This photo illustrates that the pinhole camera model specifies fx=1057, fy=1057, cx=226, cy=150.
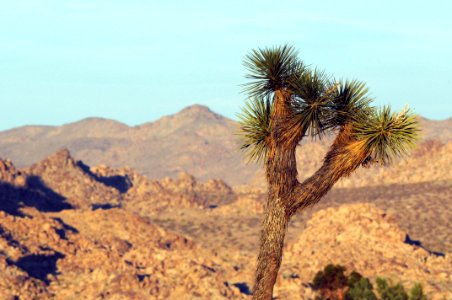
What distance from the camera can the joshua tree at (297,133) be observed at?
848 inches

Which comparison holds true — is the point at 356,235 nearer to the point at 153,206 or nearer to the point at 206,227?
the point at 206,227

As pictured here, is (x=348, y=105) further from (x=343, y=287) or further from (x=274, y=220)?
(x=343, y=287)

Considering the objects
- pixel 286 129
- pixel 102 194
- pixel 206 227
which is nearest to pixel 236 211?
pixel 206 227

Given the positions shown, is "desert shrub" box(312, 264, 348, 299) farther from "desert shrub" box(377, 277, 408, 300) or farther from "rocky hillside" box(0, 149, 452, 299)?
"rocky hillside" box(0, 149, 452, 299)

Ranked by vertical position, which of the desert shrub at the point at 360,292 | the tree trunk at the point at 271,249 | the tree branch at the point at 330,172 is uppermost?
the tree branch at the point at 330,172

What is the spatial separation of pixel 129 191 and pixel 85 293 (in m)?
68.6

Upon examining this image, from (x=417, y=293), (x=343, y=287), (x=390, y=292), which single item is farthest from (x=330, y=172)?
(x=343, y=287)

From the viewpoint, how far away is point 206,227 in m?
118

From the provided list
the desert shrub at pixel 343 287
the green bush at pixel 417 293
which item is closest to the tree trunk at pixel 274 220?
the green bush at pixel 417 293

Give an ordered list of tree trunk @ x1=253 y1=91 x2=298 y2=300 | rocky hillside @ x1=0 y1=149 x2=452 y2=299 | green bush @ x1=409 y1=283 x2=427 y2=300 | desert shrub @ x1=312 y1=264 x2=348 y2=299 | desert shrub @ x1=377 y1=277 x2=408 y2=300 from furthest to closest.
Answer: rocky hillside @ x1=0 y1=149 x2=452 y2=299
desert shrub @ x1=312 y1=264 x2=348 y2=299
desert shrub @ x1=377 y1=277 x2=408 y2=300
green bush @ x1=409 y1=283 x2=427 y2=300
tree trunk @ x1=253 y1=91 x2=298 y2=300

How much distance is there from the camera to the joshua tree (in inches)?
848

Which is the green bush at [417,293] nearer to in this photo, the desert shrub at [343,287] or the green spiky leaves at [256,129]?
the desert shrub at [343,287]

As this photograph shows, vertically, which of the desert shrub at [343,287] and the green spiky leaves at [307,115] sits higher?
the green spiky leaves at [307,115]

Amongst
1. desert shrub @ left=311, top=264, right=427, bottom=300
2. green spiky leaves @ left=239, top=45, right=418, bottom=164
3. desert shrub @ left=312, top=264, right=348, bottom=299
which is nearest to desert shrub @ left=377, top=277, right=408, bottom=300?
desert shrub @ left=311, top=264, right=427, bottom=300
